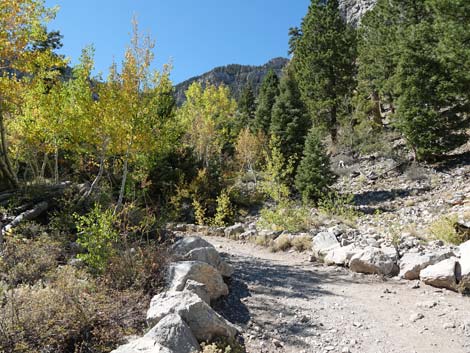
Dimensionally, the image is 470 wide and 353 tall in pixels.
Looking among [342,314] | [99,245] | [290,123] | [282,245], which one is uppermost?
[290,123]

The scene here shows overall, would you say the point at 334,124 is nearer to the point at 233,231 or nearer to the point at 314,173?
the point at 314,173

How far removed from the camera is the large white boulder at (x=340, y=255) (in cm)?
740

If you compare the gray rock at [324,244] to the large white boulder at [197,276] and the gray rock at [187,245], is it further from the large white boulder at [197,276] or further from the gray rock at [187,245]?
the large white boulder at [197,276]

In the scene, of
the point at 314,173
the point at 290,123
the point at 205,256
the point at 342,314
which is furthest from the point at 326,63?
the point at 342,314

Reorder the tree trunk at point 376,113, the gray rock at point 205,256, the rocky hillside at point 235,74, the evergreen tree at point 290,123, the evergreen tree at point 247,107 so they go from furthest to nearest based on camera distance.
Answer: the rocky hillside at point 235,74 → the evergreen tree at point 247,107 → the tree trunk at point 376,113 → the evergreen tree at point 290,123 → the gray rock at point 205,256

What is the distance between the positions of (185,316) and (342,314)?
2.49 metres

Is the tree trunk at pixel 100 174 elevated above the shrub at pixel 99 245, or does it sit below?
above

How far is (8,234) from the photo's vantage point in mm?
6598

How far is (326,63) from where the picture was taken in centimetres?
2269

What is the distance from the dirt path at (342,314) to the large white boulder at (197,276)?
0.21 meters

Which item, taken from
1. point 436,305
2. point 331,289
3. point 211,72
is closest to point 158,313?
point 331,289

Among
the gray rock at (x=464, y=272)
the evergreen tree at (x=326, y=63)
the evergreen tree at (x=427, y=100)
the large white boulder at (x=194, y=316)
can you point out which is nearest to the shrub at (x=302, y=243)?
the gray rock at (x=464, y=272)

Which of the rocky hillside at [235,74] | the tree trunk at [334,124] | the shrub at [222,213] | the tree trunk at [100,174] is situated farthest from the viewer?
the rocky hillside at [235,74]

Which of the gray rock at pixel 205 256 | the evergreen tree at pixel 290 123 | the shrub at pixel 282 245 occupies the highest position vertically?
the evergreen tree at pixel 290 123
